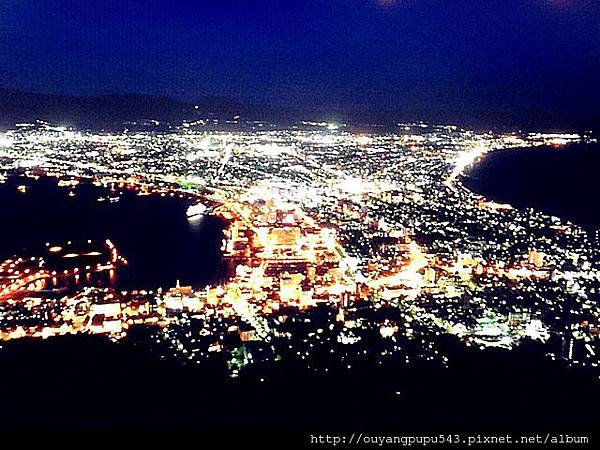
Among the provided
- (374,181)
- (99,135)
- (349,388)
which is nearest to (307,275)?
(349,388)

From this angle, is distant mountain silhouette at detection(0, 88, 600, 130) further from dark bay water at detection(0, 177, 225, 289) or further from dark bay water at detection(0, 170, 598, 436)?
dark bay water at detection(0, 170, 598, 436)

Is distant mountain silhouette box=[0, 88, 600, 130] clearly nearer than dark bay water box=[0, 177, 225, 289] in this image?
No

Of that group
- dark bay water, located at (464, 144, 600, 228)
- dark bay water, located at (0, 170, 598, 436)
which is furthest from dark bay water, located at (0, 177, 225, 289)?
dark bay water, located at (464, 144, 600, 228)

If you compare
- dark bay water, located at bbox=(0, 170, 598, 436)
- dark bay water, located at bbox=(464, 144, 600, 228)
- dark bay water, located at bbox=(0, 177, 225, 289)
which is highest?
dark bay water, located at bbox=(464, 144, 600, 228)

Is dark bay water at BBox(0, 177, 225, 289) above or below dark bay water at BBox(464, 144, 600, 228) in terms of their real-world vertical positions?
below

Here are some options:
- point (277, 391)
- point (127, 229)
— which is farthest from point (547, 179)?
point (277, 391)

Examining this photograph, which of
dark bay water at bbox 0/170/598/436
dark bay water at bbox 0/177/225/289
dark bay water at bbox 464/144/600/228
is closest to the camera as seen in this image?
dark bay water at bbox 0/170/598/436

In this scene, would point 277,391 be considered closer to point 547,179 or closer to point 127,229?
point 127,229

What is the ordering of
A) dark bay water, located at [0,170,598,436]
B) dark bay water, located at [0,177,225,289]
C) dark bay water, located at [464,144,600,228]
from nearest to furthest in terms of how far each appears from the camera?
dark bay water, located at [0,170,598,436]
dark bay water, located at [0,177,225,289]
dark bay water, located at [464,144,600,228]
